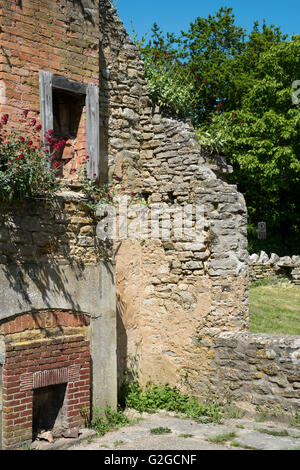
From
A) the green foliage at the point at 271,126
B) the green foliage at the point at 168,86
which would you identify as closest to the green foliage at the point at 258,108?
the green foliage at the point at 271,126

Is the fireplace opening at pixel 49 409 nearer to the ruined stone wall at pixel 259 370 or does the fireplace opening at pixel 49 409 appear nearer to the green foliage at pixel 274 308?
the ruined stone wall at pixel 259 370

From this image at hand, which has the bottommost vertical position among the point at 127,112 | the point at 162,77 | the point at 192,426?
the point at 192,426

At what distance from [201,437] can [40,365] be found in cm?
218

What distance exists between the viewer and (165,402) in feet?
24.9

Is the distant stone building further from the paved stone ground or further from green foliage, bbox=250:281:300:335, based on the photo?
green foliage, bbox=250:281:300:335

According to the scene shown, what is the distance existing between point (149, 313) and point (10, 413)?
306 centimetres

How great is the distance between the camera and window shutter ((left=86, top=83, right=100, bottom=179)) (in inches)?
273

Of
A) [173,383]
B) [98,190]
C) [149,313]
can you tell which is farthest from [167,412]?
[98,190]

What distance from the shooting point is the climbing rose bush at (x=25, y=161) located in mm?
5508

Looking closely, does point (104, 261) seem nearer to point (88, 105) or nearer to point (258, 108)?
point (88, 105)

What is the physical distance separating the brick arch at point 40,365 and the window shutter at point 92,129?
2.03 m

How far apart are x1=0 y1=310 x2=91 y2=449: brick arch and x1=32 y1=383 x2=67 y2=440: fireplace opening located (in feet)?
0.18

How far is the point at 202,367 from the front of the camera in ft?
24.8
